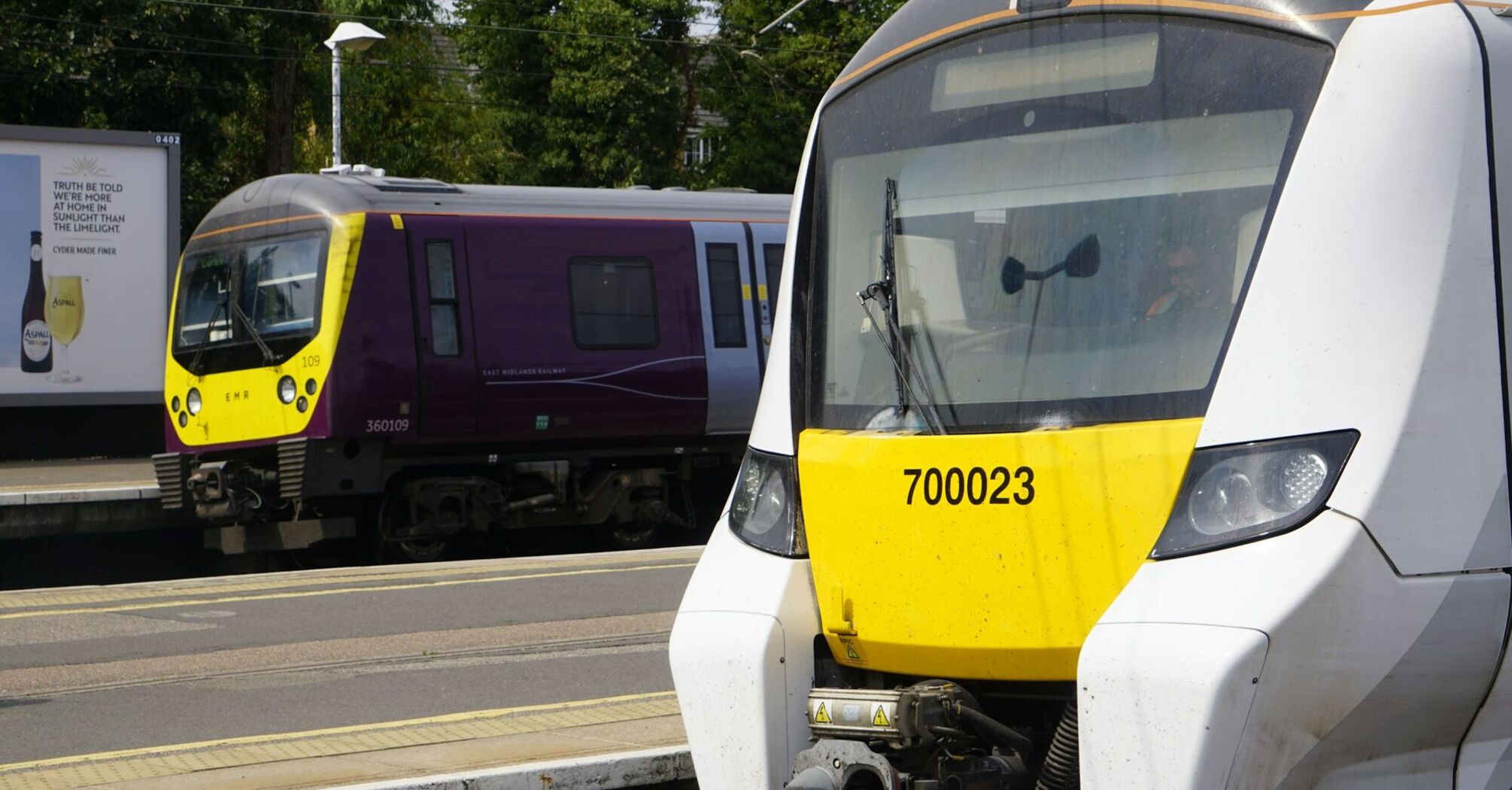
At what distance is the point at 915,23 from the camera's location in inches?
200

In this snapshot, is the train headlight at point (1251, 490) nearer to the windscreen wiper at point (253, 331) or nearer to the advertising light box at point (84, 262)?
the windscreen wiper at point (253, 331)

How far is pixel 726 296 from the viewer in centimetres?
1639

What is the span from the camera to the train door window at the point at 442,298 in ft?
48.6

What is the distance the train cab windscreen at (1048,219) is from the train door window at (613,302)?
34.4 ft

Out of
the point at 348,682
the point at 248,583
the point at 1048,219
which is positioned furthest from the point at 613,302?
the point at 1048,219

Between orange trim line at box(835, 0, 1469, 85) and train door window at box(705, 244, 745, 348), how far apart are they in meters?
11.2

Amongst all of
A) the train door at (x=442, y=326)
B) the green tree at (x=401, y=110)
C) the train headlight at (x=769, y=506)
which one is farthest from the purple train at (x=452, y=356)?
the green tree at (x=401, y=110)

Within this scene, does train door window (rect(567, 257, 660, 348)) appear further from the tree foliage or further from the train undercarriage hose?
the tree foliage

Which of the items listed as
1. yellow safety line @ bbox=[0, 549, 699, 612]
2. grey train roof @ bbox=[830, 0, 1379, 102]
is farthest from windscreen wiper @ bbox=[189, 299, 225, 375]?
grey train roof @ bbox=[830, 0, 1379, 102]

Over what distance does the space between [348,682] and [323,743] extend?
1.52 metres

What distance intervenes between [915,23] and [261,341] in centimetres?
1084

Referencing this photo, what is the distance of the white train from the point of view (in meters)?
3.87

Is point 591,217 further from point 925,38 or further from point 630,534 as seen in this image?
point 925,38

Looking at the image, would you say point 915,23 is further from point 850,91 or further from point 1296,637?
point 1296,637
